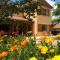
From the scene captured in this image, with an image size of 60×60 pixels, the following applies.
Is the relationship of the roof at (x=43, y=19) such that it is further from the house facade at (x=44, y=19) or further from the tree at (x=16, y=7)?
the tree at (x=16, y=7)

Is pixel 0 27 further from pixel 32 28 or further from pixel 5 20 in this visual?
pixel 5 20

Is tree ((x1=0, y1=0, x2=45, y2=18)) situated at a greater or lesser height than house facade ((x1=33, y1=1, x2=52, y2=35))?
greater

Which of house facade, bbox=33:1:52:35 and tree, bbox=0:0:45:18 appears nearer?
tree, bbox=0:0:45:18

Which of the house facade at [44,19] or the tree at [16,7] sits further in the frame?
the house facade at [44,19]

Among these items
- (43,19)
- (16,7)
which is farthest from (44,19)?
(16,7)

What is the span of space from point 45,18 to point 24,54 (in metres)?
50.9

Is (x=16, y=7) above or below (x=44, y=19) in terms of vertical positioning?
above

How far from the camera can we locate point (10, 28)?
43312 millimetres

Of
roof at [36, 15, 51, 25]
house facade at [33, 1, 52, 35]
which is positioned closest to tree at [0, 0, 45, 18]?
house facade at [33, 1, 52, 35]

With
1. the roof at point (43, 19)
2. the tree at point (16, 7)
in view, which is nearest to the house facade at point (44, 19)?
the roof at point (43, 19)

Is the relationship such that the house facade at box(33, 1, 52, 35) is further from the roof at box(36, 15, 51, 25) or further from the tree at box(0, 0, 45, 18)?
the tree at box(0, 0, 45, 18)

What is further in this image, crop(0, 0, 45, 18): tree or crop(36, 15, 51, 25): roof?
crop(36, 15, 51, 25): roof

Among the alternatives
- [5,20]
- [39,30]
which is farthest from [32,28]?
[5,20]

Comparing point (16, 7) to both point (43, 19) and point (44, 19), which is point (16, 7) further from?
point (44, 19)
